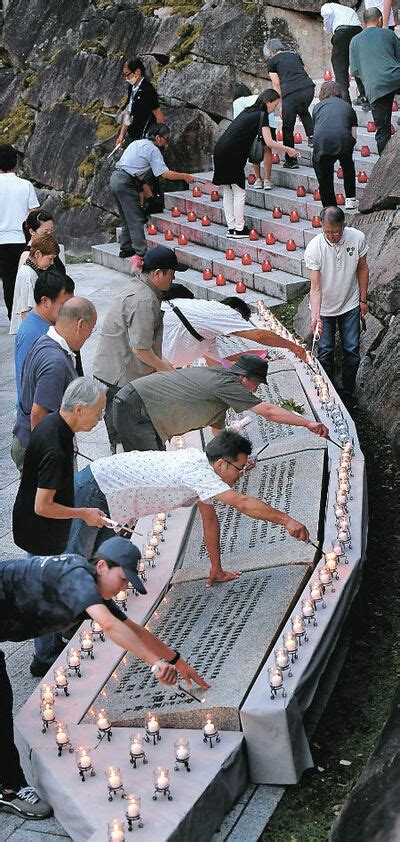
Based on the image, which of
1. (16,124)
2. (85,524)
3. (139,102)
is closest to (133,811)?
(85,524)

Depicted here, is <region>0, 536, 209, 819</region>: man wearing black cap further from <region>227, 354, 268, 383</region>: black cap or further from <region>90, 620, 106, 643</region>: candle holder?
<region>227, 354, 268, 383</region>: black cap

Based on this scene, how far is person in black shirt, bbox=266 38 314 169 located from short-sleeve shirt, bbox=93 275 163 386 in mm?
5972

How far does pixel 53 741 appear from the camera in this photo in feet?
15.3

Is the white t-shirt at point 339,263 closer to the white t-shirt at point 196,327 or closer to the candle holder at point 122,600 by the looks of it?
the white t-shirt at point 196,327

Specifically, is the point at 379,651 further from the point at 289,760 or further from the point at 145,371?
the point at 145,371

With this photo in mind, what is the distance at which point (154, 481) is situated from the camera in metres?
5.19

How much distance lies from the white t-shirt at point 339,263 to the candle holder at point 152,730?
4307 mm

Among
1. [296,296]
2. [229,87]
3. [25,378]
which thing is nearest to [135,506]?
[25,378]

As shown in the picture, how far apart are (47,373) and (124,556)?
1.39 metres

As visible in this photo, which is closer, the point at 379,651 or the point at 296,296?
the point at 379,651

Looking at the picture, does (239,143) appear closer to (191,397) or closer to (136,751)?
(191,397)

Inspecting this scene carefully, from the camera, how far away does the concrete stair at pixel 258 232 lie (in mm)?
11414

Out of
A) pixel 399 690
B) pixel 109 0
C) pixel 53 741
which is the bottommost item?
pixel 53 741

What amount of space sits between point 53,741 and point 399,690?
1.31m
